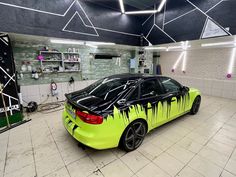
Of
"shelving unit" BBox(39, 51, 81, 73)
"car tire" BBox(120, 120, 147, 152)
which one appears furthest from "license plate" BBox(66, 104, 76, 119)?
"shelving unit" BBox(39, 51, 81, 73)

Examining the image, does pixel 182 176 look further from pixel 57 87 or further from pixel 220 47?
pixel 220 47

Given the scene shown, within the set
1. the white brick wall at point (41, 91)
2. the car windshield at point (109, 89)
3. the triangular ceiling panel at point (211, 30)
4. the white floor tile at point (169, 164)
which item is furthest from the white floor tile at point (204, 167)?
the white brick wall at point (41, 91)

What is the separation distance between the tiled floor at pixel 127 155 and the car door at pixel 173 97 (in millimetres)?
424

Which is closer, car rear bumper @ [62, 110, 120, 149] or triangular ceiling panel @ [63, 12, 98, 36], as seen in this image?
car rear bumper @ [62, 110, 120, 149]

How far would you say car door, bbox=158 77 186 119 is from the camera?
259 centimetres

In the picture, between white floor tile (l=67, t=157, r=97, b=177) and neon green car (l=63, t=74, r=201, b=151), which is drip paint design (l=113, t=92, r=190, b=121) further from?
white floor tile (l=67, t=157, r=97, b=177)

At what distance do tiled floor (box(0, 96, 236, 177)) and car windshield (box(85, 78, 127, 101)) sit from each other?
0.97 m

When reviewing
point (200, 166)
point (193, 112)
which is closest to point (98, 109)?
point (200, 166)

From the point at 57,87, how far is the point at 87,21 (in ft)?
8.93

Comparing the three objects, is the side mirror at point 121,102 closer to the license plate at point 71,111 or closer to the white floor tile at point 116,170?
the license plate at point 71,111

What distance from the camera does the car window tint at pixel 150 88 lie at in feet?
7.39

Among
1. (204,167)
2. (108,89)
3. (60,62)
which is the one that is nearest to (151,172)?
(204,167)

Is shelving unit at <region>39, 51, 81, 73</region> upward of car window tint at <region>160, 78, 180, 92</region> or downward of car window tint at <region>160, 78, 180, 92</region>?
upward

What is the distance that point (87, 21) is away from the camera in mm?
4480
